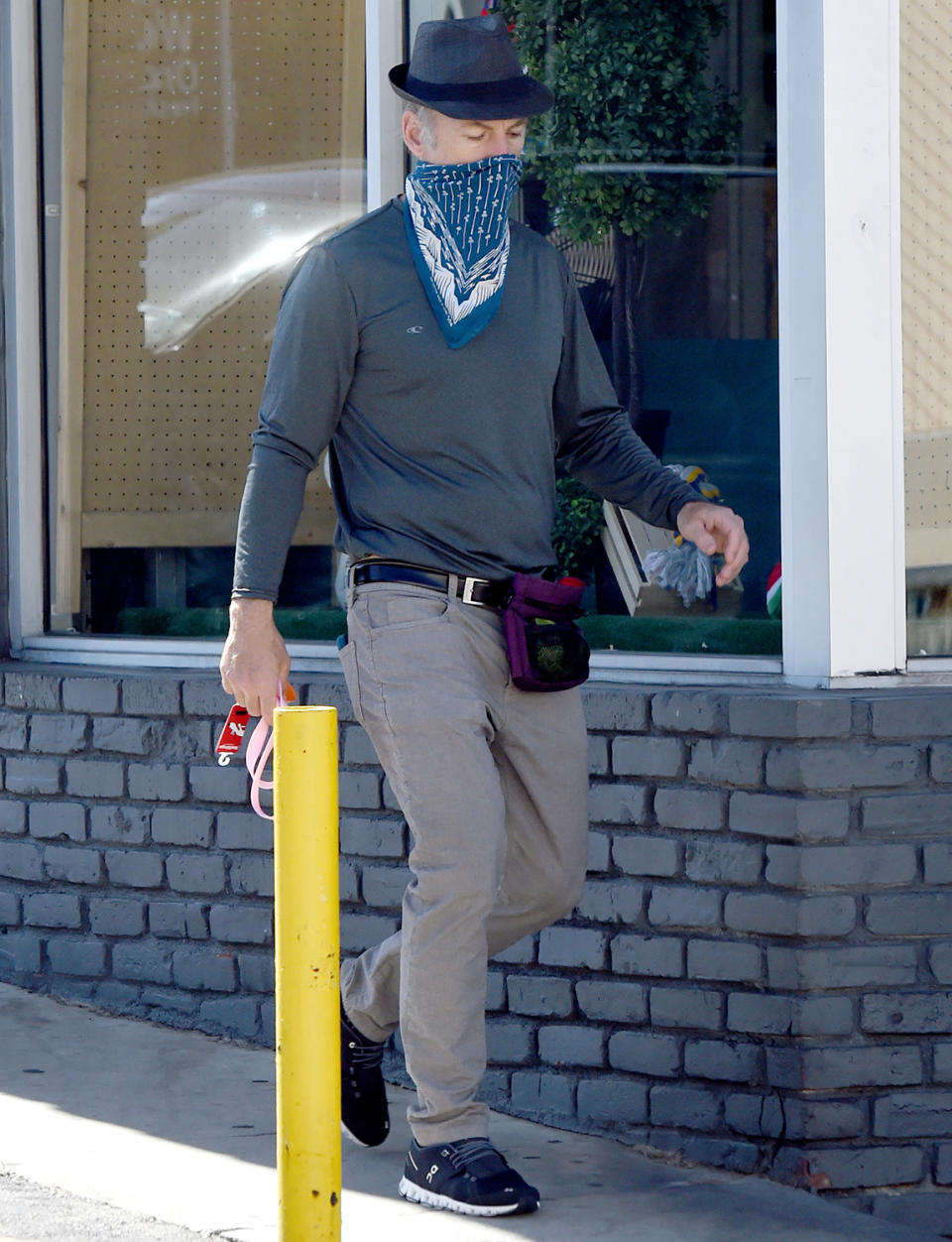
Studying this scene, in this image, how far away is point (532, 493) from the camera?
360 cm

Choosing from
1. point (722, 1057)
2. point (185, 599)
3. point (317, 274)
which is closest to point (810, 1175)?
point (722, 1057)

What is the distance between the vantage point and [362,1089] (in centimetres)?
382

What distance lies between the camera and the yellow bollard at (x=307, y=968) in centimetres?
257

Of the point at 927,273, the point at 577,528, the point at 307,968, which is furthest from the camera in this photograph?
the point at 577,528

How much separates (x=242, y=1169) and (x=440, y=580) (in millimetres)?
1266

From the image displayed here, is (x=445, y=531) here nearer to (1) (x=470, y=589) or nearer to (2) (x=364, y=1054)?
(1) (x=470, y=589)

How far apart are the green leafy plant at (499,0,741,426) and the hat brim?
1.07 meters

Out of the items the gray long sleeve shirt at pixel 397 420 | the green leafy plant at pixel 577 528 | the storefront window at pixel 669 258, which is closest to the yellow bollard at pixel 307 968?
the gray long sleeve shirt at pixel 397 420

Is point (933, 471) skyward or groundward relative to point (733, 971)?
skyward

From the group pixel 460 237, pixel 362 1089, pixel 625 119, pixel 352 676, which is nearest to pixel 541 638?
pixel 352 676

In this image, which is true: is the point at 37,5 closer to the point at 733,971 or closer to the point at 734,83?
the point at 734,83

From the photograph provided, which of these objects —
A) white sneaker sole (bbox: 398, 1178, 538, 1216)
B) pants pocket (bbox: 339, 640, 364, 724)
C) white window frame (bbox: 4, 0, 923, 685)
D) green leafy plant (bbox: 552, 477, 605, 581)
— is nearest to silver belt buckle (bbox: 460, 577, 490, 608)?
pants pocket (bbox: 339, 640, 364, 724)

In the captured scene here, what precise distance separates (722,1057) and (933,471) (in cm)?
134

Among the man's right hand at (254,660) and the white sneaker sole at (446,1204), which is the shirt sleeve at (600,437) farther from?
the white sneaker sole at (446,1204)
